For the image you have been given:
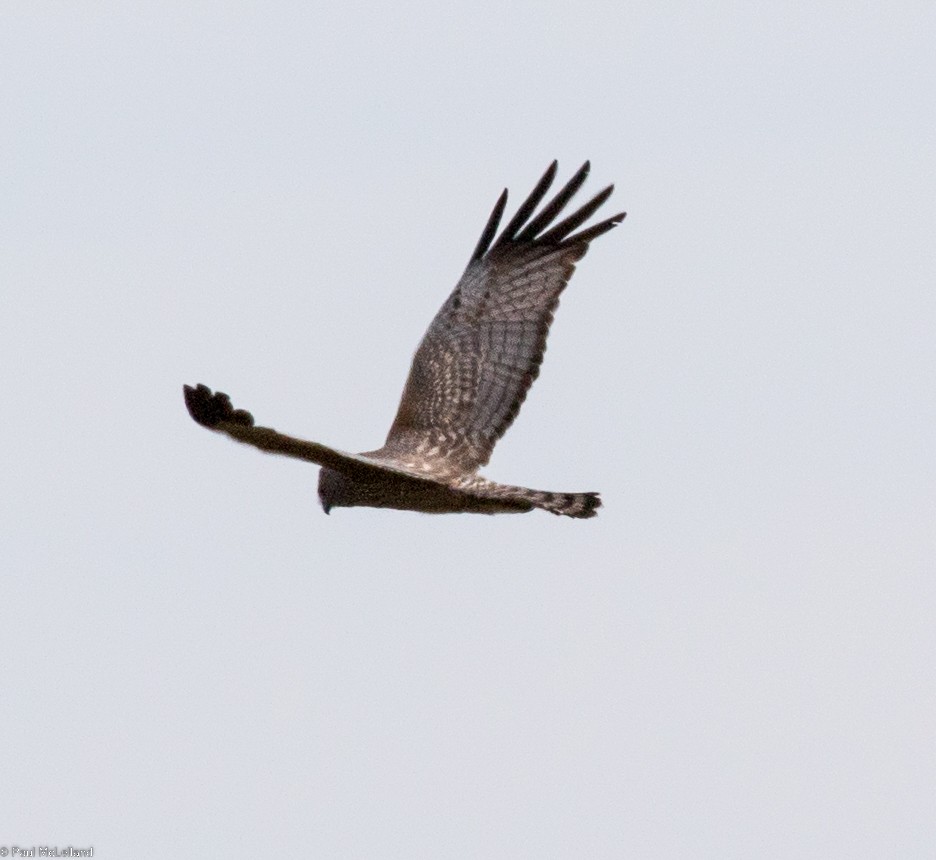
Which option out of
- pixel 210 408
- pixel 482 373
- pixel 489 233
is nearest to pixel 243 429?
pixel 210 408

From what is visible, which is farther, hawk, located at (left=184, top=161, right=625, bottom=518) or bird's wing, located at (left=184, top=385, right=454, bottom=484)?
hawk, located at (left=184, top=161, right=625, bottom=518)

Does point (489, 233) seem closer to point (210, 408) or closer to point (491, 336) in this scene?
point (491, 336)

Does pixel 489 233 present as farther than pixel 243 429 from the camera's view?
Yes

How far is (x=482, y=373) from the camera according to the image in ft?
47.8

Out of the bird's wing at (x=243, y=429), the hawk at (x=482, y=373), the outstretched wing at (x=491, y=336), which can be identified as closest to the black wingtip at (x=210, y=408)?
the bird's wing at (x=243, y=429)

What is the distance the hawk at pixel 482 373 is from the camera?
42.4 feet

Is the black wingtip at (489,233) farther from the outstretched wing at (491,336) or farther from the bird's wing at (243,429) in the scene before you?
the bird's wing at (243,429)

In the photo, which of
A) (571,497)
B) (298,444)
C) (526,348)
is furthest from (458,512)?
(298,444)

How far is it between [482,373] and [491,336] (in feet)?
1.01

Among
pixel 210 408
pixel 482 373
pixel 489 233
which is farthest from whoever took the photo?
pixel 489 233

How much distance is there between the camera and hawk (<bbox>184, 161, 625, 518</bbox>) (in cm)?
1293

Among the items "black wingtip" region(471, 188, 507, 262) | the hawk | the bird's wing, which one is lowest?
the bird's wing

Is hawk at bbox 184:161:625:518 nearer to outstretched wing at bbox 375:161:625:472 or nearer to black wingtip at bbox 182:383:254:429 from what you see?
outstretched wing at bbox 375:161:625:472

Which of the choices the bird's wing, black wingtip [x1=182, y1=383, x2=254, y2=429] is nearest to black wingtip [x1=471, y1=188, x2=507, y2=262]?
the bird's wing
